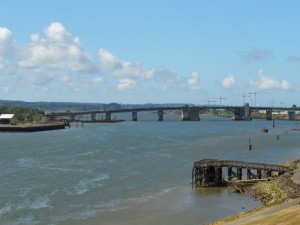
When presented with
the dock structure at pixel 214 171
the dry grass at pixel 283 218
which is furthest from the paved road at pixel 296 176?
the dry grass at pixel 283 218

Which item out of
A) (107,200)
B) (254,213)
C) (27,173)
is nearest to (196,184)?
(107,200)

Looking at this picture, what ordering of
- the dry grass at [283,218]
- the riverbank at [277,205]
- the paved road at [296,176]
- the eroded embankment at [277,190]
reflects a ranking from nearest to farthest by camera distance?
the dry grass at [283,218], the riverbank at [277,205], the eroded embankment at [277,190], the paved road at [296,176]

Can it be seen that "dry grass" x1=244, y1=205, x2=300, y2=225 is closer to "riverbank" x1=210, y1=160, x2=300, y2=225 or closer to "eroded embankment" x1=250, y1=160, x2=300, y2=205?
"riverbank" x1=210, y1=160, x2=300, y2=225

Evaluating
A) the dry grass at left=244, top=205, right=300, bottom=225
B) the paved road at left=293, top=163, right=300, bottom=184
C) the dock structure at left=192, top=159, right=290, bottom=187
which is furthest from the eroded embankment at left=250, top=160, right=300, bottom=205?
the dry grass at left=244, top=205, right=300, bottom=225

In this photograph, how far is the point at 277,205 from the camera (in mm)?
43219

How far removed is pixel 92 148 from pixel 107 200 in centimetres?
6267

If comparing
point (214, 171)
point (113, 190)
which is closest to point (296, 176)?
point (214, 171)

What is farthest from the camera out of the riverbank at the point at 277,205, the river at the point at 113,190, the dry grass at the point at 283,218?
the river at the point at 113,190

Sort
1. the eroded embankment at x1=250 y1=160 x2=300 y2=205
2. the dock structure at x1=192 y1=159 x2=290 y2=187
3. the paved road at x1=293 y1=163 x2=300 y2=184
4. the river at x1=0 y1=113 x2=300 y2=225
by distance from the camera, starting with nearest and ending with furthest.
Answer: the river at x1=0 y1=113 x2=300 y2=225, the eroded embankment at x1=250 y1=160 x2=300 y2=205, the paved road at x1=293 y1=163 x2=300 y2=184, the dock structure at x1=192 y1=159 x2=290 y2=187

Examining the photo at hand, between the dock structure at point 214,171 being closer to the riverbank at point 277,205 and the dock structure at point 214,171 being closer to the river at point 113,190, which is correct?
the river at point 113,190

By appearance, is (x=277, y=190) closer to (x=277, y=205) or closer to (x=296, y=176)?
(x=296, y=176)

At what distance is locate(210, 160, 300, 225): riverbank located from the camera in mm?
35625

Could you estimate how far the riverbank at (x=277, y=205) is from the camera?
3562 cm

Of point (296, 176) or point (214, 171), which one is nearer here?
point (296, 176)
